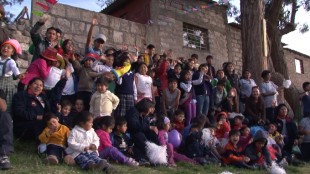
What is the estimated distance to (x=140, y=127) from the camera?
20.6ft

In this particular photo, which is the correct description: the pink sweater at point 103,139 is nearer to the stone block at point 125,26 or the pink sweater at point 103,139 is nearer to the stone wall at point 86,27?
the stone wall at point 86,27

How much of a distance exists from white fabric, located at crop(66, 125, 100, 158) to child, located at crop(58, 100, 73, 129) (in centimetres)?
55

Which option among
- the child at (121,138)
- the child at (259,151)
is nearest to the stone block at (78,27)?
the child at (121,138)

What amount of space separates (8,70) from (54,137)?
130 cm

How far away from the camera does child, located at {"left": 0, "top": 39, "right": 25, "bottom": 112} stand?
596cm

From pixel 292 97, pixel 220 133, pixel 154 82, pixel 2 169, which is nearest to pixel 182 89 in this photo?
pixel 154 82

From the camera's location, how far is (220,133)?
7.61m

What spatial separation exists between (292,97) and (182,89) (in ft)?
20.1

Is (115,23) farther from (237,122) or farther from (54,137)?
(54,137)

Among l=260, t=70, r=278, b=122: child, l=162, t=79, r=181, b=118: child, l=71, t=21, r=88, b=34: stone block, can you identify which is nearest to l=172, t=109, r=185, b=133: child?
l=162, t=79, r=181, b=118: child

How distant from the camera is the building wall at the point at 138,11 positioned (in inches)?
489

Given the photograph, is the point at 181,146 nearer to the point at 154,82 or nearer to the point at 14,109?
the point at 154,82

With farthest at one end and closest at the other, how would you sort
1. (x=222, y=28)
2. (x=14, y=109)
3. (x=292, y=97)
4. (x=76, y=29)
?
1. (x=222, y=28)
2. (x=292, y=97)
3. (x=76, y=29)
4. (x=14, y=109)

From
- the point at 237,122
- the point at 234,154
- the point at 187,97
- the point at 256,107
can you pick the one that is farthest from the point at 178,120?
the point at 256,107
